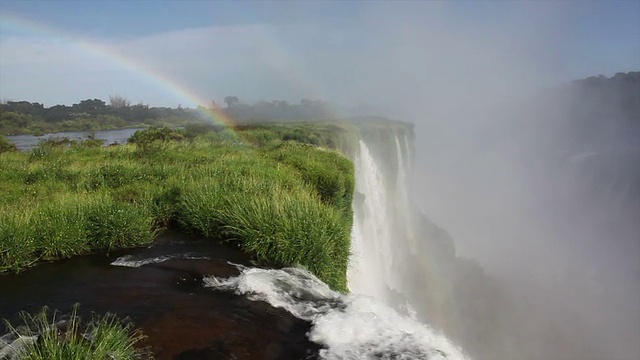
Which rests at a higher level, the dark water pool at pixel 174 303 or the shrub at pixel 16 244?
the shrub at pixel 16 244

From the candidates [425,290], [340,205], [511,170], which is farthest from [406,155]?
[511,170]

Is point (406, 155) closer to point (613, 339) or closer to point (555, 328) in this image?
point (555, 328)

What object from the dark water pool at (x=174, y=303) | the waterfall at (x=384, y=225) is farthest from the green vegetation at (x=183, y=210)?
the waterfall at (x=384, y=225)

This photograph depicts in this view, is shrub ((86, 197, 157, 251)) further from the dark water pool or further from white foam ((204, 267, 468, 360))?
white foam ((204, 267, 468, 360))

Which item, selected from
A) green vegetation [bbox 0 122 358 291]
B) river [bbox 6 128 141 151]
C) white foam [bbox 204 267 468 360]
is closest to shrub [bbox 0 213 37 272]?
green vegetation [bbox 0 122 358 291]

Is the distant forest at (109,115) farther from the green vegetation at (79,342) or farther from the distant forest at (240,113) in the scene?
the green vegetation at (79,342)

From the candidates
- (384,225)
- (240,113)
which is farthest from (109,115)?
(384,225)

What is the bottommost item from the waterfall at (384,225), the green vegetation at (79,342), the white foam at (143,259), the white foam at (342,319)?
the waterfall at (384,225)

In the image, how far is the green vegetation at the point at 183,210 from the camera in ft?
31.5

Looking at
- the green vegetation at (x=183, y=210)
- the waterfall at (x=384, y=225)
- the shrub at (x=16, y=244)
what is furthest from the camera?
the waterfall at (x=384, y=225)

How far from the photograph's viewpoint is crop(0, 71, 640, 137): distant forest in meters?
82.5

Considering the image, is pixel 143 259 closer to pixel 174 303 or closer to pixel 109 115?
pixel 174 303

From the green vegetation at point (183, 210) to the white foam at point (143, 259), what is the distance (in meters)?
0.80

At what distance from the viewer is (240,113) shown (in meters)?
75.5
